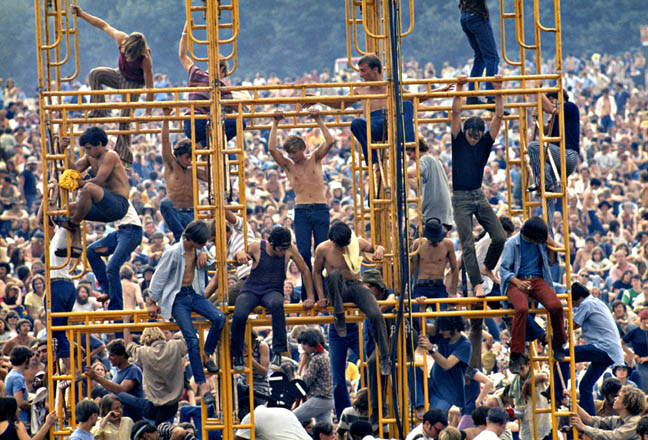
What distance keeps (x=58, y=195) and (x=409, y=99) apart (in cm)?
434

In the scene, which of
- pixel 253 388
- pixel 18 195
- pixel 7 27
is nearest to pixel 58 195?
pixel 253 388

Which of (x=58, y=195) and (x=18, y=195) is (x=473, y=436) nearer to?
(x=58, y=195)

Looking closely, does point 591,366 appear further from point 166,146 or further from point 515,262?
point 166,146

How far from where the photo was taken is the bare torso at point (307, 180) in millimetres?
15484

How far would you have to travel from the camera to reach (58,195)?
48.7 ft

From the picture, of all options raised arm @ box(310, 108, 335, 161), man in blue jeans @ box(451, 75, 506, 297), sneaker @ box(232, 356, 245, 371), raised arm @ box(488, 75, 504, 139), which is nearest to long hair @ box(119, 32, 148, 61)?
raised arm @ box(310, 108, 335, 161)

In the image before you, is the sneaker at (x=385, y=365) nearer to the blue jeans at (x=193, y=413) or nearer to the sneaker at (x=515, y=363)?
the sneaker at (x=515, y=363)

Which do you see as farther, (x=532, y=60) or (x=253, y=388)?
(x=532, y=60)

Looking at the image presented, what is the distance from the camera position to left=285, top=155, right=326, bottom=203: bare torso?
50.8ft

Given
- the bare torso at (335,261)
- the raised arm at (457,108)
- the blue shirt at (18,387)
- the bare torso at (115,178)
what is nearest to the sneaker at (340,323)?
the bare torso at (335,261)

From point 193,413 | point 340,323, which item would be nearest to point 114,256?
point 193,413

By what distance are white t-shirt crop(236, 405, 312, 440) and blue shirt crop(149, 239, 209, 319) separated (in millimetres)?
1558

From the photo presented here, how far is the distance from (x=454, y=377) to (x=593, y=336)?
1.80 meters

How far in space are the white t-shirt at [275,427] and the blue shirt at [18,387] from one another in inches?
102
